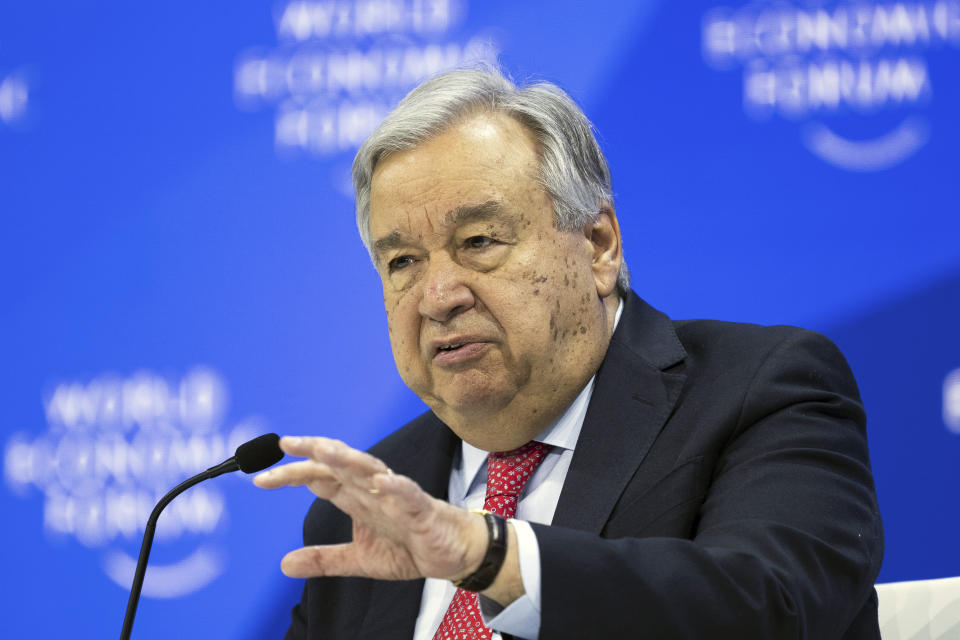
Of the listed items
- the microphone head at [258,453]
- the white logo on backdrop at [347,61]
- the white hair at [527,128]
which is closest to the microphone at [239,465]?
the microphone head at [258,453]

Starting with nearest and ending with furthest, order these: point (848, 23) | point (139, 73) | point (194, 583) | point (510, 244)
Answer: point (510, 244)
point (848, 23)
point (194, 583)
point (139, 73)

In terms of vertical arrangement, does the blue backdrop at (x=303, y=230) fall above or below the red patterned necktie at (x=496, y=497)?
above

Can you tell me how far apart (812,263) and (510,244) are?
39.9 inches

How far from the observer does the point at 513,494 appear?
200 centimetres

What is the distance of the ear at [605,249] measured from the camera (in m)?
2.13

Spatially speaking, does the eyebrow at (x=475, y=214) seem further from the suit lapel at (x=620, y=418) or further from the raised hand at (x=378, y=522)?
the raised hand at (x=378, y=522)

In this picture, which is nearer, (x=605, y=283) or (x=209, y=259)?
(x=605, y=283)

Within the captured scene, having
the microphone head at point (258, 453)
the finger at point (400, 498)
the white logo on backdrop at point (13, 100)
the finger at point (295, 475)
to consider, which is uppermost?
the white logo on backdrop at point (13, 100)

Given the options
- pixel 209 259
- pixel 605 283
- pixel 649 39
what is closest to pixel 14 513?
pixel 209 259

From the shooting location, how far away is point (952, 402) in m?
2.50

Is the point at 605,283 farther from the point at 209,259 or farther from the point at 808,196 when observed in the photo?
Answer: the point at 209,259

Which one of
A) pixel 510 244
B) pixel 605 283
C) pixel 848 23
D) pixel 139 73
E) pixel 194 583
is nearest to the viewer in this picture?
pixel 510 244

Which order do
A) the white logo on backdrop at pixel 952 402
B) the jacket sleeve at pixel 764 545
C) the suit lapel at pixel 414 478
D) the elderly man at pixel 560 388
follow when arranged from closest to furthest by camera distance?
the jacket sleeve at pixel 764 545 → the elderly man at pixel 560 388 → the suit lapel at pixel 414 478 → the white logo on backdrop at pixel 952 402

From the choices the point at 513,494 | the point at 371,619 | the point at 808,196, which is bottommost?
the point at 371,619
